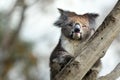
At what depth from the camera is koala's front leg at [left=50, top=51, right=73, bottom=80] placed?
12.9 ft

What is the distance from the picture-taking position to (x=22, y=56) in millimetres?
10008

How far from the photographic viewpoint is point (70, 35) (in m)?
4.15

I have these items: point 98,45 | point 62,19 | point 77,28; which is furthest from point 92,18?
point 98,45

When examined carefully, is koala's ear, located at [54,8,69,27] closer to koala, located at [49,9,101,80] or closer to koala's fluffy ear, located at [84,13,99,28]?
koala, located at [49,9,101,80]

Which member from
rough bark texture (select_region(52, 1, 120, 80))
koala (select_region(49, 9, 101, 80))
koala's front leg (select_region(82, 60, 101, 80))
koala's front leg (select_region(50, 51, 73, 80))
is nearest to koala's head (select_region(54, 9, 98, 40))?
koala (select_region(49, 9, 101, 80))

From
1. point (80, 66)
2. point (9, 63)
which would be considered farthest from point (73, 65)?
point (9, 63)

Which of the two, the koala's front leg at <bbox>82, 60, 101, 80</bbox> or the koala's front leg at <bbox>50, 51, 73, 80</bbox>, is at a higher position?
the koala's front leg at <bbox>82, 60, 101, 80</bbox>

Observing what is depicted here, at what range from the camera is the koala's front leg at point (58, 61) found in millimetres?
3918

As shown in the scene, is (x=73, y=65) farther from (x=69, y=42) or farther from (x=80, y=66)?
(x=69, y=42)

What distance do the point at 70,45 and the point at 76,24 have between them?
0.16m

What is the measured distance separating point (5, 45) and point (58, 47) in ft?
6.15

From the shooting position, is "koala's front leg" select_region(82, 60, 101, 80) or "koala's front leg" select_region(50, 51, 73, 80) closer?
"koala's front leg" select_region(82, 60, 101, 80)

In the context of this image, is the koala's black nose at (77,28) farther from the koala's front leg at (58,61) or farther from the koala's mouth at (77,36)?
the koala's front leg at (58,61)

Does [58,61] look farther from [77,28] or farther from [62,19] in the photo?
[62,19]
